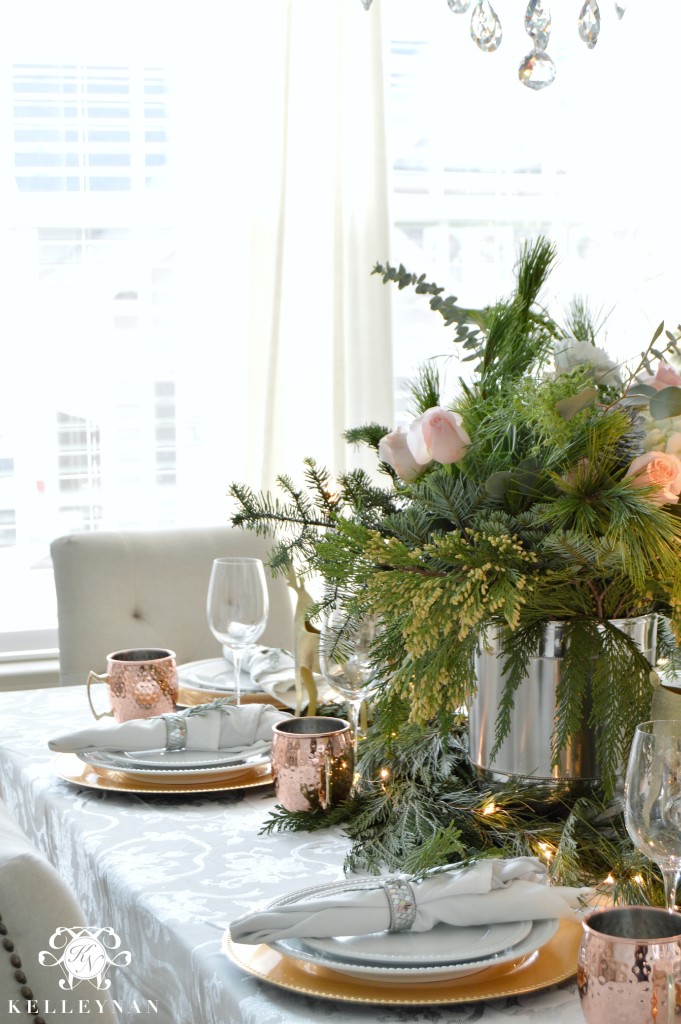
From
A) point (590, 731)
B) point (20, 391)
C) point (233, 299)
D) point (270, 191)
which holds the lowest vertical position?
point (590, 731)

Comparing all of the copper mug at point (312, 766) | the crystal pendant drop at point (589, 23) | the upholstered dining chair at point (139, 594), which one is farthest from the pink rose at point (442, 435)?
the upholstered dining chair at point (139, 594)

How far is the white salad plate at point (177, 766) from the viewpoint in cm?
117

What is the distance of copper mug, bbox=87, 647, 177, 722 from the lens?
1358 mm

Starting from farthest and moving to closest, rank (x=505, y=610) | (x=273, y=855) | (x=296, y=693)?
(x=296, y=693) → (x=273, y=855) → (x=505, y=610)

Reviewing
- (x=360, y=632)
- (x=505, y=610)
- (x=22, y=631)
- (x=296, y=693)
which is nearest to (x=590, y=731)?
(x=505, y=610)

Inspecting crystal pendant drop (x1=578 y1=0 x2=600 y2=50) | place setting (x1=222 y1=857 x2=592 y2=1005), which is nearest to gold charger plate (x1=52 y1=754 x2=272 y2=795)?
place setting (x1=222 y1=857 x2=592 y2=1005)

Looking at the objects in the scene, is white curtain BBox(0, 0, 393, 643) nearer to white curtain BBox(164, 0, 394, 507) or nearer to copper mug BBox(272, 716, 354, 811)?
white curtain BBox(164, 0, 394, 507)

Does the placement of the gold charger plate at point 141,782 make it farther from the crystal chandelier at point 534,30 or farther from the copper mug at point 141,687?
the crystal chandelier at point 534,30

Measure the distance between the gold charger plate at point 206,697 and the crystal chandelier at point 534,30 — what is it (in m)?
0.83

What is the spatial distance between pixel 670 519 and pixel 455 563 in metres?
0.17

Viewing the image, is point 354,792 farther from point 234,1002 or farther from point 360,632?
point 234,1002

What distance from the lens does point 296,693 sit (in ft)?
4.53

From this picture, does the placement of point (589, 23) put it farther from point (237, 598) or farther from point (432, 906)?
point (432, 906)

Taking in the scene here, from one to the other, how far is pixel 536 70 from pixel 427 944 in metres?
1.12
